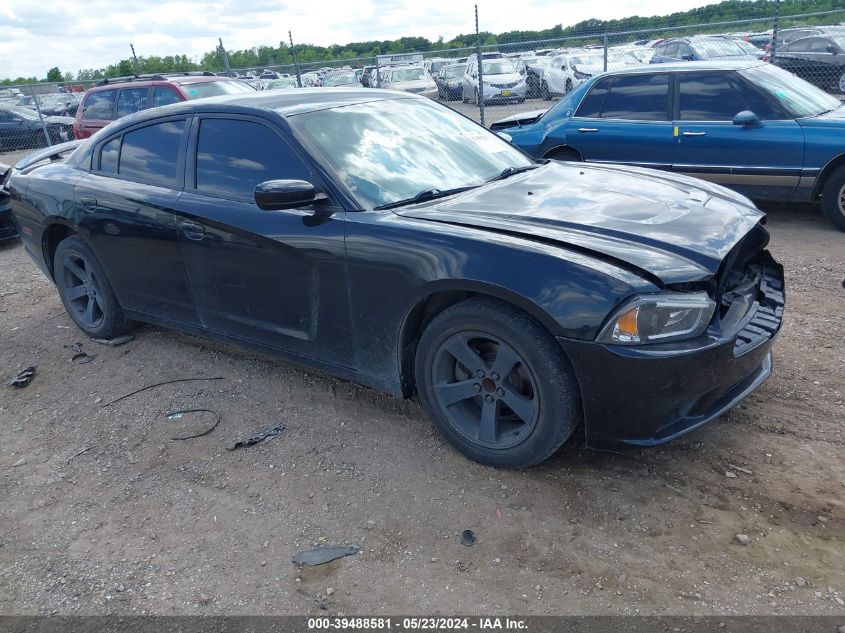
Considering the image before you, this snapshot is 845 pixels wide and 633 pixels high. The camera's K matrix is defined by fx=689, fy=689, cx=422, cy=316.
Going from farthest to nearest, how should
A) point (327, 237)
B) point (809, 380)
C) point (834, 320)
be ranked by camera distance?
point (834, 320) < point (809, 380) < point (327, 237)

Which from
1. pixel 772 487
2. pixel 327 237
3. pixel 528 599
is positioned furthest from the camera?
pixel 327 237

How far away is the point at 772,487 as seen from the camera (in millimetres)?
2920

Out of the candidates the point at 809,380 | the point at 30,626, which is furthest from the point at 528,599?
the point at 809,380

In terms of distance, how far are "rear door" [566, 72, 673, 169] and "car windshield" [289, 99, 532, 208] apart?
3551 mm

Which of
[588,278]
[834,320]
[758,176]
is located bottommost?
[834,320]

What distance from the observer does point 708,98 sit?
7.03 meters

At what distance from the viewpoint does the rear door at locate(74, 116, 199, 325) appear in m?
4.10

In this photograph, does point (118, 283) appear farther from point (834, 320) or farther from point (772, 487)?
point (834, 320)

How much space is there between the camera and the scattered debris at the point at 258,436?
143 inches

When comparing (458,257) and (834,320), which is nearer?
(458,257)

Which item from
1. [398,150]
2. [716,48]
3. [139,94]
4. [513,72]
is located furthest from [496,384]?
[513,72]

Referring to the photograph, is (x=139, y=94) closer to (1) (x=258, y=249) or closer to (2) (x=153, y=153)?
(2) (x=153, y=153)

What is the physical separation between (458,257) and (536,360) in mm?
550

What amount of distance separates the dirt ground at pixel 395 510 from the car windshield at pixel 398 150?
1233mm
